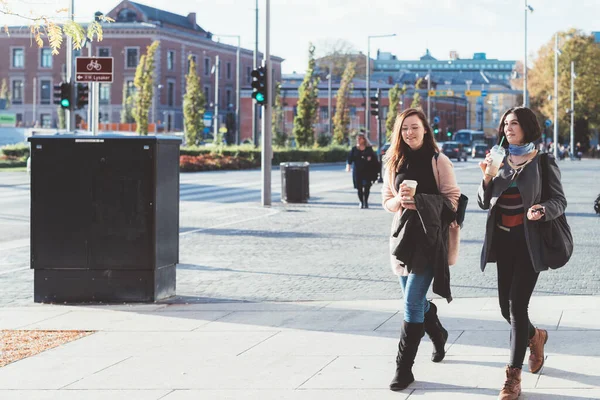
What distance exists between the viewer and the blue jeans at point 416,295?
6.66 meters

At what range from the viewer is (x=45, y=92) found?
331 ft

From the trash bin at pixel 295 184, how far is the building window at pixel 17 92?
261 ft

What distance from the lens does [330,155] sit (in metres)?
67.2

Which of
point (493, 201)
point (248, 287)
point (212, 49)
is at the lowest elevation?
point (248, 287)

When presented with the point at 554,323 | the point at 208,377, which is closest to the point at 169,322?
the point at 208,377

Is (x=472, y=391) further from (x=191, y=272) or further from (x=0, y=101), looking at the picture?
(x=0, y=101)

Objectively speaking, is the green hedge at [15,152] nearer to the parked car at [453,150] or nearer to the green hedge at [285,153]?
the green hedge at [285,153]

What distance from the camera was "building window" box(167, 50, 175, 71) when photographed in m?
100

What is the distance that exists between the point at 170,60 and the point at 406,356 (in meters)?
96.1

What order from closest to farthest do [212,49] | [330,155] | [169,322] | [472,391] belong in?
[472,391] → [169,322] → [330,155] → [212,49]

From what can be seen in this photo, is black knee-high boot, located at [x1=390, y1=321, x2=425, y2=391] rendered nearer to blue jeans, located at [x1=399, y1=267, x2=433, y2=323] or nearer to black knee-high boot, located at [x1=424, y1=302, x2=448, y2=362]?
blue jeans, located at [x1=399, y1=267, x2=433, y2=323]

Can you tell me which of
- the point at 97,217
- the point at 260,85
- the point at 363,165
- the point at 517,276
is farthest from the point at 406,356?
the point at 260,85

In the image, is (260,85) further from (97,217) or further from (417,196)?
(417,196)

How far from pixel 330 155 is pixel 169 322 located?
58.3m
